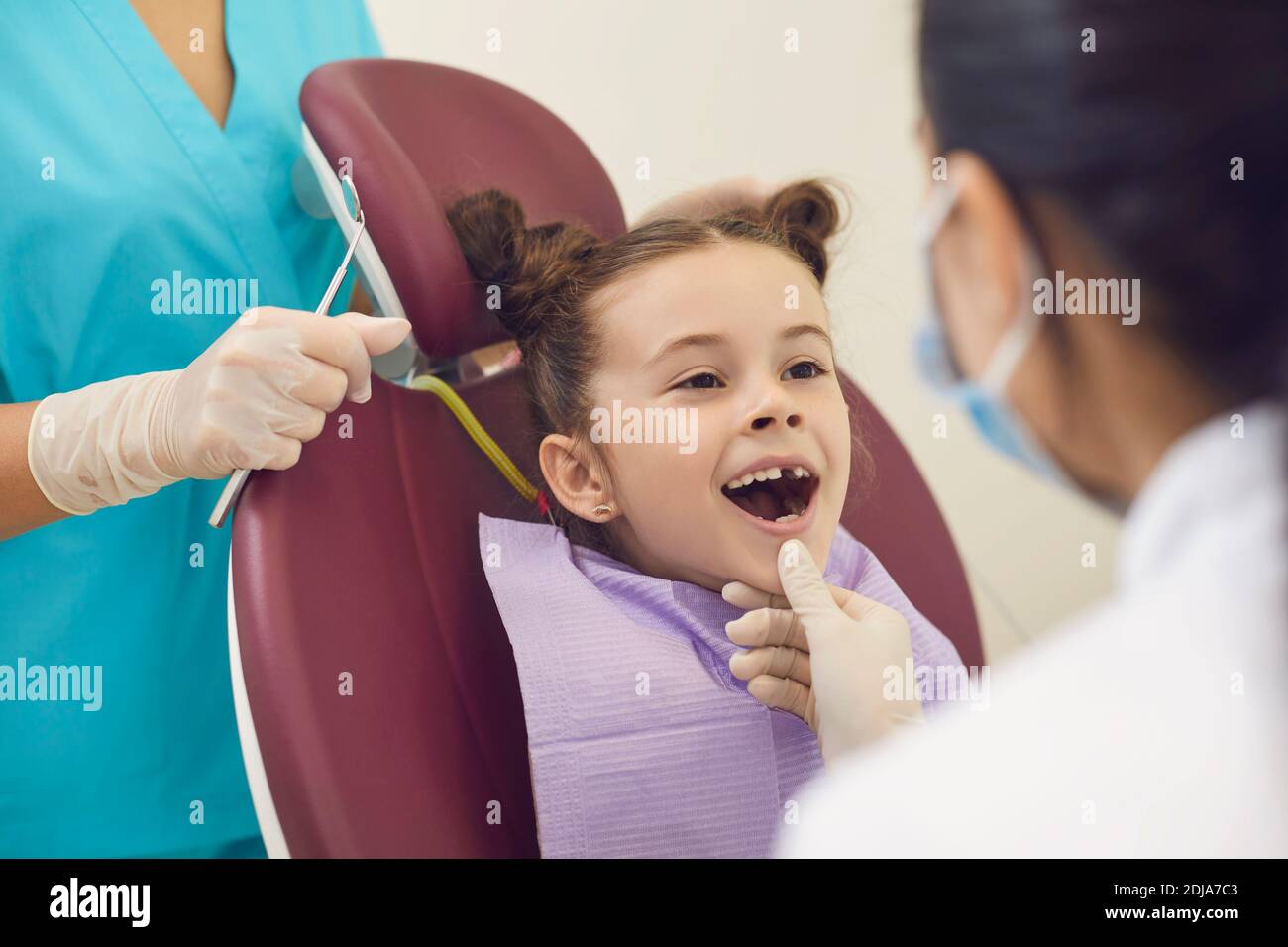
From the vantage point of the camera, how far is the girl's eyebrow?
3.01ft

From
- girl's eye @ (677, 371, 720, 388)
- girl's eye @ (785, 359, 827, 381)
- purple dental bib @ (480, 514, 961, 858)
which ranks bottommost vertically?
purple dental bib @ (480, 514, 961, 858)

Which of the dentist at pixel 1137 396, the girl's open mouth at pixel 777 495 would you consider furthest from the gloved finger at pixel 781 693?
the dentist at pixel 1137 396

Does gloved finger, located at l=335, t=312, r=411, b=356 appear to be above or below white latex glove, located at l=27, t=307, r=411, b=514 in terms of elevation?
above

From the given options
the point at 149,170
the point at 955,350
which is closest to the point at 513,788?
the point at 955,350

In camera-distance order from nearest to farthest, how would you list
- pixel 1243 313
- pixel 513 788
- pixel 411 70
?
pixel 1243 313, pixel 513 788, pixel 411 70

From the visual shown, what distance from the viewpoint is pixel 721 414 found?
0.90 meters

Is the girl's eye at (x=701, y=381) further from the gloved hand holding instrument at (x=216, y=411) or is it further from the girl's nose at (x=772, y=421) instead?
the gloved hand holding instrument at (x=216, y=411)

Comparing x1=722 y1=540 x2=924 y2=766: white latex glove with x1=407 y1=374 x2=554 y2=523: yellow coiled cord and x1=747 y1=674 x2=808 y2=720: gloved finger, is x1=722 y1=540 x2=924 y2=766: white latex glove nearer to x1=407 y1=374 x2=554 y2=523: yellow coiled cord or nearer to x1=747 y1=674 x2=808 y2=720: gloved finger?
x1=747 y1=674 x2=808 y2=720: gloved finger

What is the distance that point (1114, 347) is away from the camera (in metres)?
0.46

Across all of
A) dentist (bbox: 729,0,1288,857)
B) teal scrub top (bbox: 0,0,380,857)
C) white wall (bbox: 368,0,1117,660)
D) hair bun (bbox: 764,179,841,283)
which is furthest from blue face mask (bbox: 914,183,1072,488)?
white wall (bbox: 368,0,1117,660)

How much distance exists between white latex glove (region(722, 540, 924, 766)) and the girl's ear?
0.54 feet

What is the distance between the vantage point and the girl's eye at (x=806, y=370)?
945 millimetres
